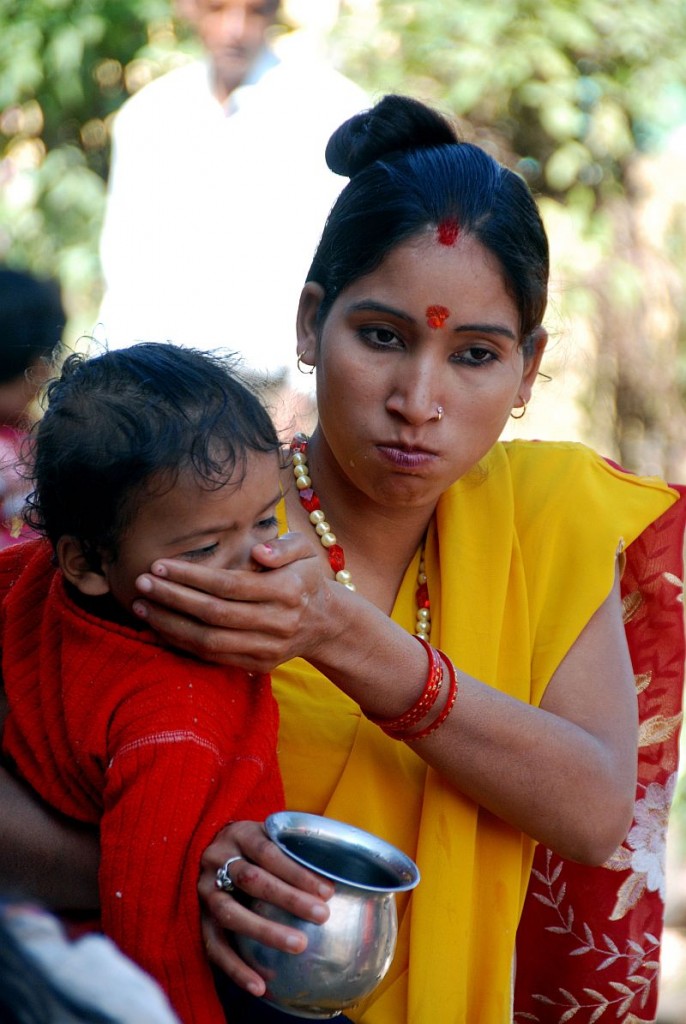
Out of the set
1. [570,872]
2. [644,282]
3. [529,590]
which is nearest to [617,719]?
[529,590]

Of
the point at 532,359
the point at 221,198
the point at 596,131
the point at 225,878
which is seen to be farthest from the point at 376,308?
the point at 596,131

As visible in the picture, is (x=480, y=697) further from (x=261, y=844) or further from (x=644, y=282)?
(x=644, y=282)

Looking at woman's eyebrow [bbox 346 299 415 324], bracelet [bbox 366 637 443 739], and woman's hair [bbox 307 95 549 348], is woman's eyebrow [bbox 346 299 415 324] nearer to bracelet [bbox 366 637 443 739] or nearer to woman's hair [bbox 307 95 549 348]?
woman's hair [bbox 307 95 549 348]

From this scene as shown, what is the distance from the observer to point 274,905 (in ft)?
5.60

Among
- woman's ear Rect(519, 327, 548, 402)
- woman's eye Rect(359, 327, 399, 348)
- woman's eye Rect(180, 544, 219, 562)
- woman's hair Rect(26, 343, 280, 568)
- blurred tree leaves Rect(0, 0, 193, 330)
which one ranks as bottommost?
woman's eye Rect(180, 544, 219, 562)

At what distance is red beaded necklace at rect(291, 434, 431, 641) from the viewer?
8.33 ft

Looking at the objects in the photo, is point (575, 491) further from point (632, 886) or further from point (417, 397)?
point (632, 886)

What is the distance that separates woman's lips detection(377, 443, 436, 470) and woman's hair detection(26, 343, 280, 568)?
332mm

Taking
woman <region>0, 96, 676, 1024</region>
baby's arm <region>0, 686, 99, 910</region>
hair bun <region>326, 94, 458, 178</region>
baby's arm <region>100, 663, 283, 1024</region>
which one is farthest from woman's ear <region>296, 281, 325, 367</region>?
baby's arm <region>0, 686, 99, 910</region>

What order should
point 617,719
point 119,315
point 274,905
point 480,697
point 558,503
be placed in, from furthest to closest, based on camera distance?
point 119,315 < point 558,503 < point 617,719 < point 480,697 < point 274,905

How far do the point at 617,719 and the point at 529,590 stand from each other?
311 millimetres

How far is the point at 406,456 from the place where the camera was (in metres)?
2.33

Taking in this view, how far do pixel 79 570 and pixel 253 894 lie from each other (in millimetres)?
605

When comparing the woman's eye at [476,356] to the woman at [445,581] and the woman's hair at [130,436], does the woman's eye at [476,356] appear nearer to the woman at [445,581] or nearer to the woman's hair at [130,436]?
the woman at [445,581]
